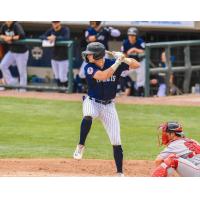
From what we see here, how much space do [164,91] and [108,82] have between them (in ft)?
22.2

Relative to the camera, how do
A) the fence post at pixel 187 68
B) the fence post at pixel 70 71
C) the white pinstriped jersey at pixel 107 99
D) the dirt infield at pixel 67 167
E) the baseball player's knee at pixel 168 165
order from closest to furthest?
the baseball player's knee at pixel 168 165 → the white pinstriped jersey at pixel 107 99 → the dirt infield at pixel 67 167 → the fence post at pixel 70 71 → the fence post at pixel 187 68

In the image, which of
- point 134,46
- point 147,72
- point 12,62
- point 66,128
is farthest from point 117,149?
point 12,62

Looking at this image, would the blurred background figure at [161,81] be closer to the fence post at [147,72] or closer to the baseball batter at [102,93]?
the fence post at [147,72]

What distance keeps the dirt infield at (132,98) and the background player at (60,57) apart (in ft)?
1.02

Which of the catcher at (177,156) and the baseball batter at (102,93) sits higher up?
the baseball batter at (102,93)

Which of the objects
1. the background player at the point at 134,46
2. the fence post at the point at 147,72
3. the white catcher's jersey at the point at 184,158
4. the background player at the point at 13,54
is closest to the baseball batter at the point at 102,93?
the white catcher's jersey at the point at 184,158

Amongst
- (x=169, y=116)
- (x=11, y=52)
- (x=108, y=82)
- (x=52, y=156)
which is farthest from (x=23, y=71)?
(x=108, y=82)

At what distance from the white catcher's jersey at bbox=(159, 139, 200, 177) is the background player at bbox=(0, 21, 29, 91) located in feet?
22.6

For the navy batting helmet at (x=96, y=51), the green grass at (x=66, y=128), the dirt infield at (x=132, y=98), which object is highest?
the navy batting helmet at (x=96, y=51)

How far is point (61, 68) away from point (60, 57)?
207 millimetres

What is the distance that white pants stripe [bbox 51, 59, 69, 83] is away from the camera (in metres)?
15.6

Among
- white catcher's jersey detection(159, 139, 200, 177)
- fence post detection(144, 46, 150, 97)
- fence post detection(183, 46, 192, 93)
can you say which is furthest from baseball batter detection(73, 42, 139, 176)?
fence post detection(183, 46, 192, 93)

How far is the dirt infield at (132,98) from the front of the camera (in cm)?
1522
